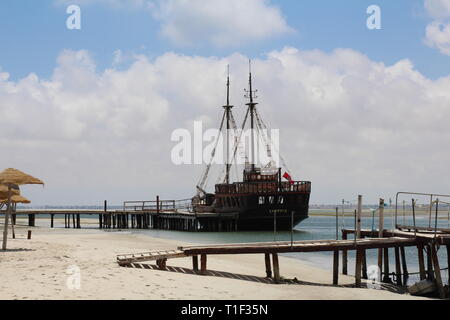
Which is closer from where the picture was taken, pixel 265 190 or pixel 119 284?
pixel 119 284

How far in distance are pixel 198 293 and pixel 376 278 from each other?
1346 cm

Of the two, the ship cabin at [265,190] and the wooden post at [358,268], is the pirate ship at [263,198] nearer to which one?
the ship cabin at [265,190]

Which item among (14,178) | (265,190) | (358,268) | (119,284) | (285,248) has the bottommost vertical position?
(358,268)

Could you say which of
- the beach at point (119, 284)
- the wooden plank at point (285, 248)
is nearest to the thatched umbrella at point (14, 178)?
the beach at point (119, 284)

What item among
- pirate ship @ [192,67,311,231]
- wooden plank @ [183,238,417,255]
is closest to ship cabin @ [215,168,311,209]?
pirate ship @ [192,67,311,231]

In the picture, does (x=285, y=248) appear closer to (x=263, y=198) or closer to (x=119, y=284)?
(x=119, y=284)

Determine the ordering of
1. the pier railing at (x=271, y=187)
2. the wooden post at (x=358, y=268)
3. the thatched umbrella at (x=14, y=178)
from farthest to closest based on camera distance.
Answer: the pier railing at (x=271, y=187) → the thatched umbrella at (x=14, y=178) → the wooden post at (x=358, y=268)

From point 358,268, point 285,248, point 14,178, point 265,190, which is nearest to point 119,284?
point 285,248

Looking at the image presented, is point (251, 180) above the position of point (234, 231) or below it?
above

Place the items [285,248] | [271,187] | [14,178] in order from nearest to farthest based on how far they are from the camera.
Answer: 1. [285,248]
2. [14,178]
3. [271,187]
